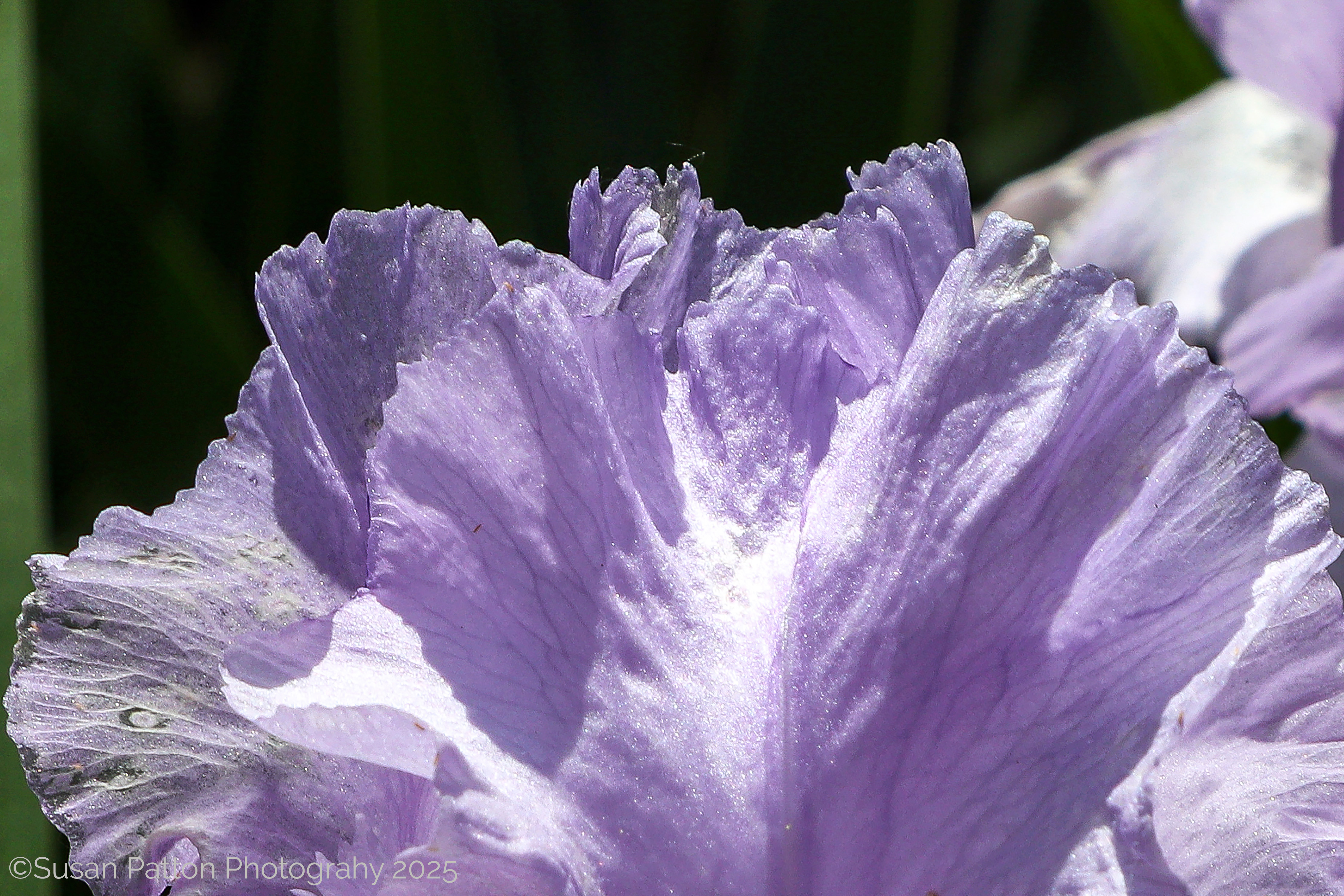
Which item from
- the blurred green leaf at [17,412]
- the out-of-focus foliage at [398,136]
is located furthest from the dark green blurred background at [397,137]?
the blurred green leaf at [17,412]

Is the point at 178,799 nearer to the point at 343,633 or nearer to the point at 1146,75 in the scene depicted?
the point at 343,633

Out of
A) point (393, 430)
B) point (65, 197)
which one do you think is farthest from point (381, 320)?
point (65, 197)

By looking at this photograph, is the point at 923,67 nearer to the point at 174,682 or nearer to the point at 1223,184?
the point at 1223,184

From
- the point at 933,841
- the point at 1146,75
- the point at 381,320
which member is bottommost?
the point at 933,841

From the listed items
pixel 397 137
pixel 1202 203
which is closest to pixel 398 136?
pixel 397 137

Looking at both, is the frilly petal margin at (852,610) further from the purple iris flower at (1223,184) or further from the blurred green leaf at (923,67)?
the blurred green leaf at (923,67)

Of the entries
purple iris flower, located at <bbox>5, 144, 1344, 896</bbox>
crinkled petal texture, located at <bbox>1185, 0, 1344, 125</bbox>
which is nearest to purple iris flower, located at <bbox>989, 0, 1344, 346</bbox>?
crinkled petal texture, located at <bbox>1185, 0, 1344, 125</bbox>

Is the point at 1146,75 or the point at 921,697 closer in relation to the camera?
the point at 921,697
